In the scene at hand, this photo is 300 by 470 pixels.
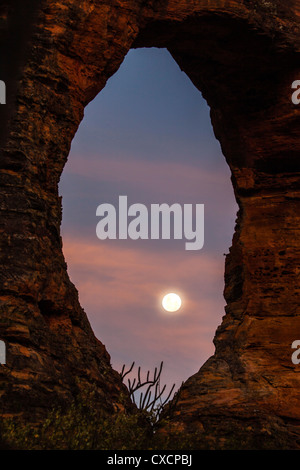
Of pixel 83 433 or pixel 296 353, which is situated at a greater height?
pixel 296 353

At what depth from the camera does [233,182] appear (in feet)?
62.2

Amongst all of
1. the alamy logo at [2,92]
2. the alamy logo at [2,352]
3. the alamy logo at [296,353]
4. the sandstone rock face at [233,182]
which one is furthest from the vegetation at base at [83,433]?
the alamy logo at [296,353]

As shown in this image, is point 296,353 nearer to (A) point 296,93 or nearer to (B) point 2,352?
(A) point 296,93

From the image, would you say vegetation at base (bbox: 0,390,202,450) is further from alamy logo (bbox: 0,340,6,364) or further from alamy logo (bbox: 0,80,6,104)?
alamy logo (bbox: 0,80,6,104)

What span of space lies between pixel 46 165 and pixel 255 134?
765 centimetres

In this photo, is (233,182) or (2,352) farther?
(233,182)

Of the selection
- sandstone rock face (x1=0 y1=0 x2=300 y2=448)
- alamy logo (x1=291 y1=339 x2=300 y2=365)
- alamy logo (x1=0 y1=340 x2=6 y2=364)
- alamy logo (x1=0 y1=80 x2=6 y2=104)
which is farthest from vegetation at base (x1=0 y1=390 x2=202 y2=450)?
alamy logo (x1=291 y1=339 x2=300 y2=365)

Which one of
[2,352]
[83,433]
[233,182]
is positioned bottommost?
[83,433]

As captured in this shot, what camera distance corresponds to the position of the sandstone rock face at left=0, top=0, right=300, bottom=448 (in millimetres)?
10859

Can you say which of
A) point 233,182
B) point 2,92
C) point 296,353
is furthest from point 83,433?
point 233,182

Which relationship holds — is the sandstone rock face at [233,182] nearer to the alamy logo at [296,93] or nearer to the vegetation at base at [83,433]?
the alamy logo at [296,93]

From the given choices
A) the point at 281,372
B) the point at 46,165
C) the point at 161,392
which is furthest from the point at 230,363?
the point at 46,165

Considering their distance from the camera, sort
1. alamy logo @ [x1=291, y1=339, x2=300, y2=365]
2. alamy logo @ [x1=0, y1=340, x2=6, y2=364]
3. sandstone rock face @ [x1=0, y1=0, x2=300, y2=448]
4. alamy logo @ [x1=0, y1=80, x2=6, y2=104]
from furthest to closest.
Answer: alamy logo @ [x1=291, y1=339, x2=300, y2=365] < alamy logo @ [x1=0, y1=80, x2=6, y2=104] < sandstone rock face @ [x1=0, y1=0, x2=300, y2=448] < alamy logo @ [x1=0, y1=340, x2=6, y2=364]
